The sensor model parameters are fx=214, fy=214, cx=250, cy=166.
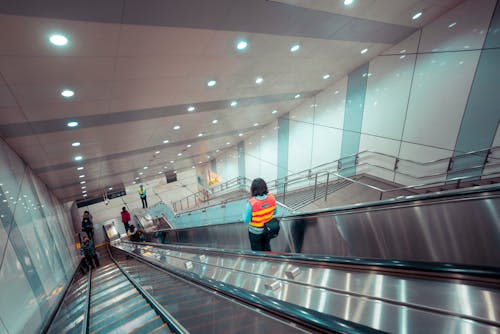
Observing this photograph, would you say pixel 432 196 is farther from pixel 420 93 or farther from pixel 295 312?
pixel 420 93

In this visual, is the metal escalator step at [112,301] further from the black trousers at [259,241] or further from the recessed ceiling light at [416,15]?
the recessed ceiling light at [416,15]

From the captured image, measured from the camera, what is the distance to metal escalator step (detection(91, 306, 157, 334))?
3.03 m

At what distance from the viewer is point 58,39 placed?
9.30 feet

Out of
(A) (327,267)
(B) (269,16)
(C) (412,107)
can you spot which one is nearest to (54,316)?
(A) (327,267)

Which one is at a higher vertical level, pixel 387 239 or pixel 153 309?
pixel 387 239

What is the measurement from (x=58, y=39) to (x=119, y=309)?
4.28m

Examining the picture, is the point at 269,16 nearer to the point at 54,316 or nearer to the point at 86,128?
the point at 86,128

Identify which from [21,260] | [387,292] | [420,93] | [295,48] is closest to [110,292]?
[21,260]

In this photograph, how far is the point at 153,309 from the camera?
337cm

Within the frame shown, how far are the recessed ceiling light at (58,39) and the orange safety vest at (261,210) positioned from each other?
3405 millimetres

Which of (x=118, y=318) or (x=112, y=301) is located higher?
(x=118, y=318)

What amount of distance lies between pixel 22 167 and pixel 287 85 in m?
8.71

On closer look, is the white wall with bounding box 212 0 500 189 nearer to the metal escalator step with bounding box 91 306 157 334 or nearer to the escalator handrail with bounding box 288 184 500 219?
the escalator handrail with bounding box 288 184 500 219

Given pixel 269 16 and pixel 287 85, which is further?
pixel 287 85
